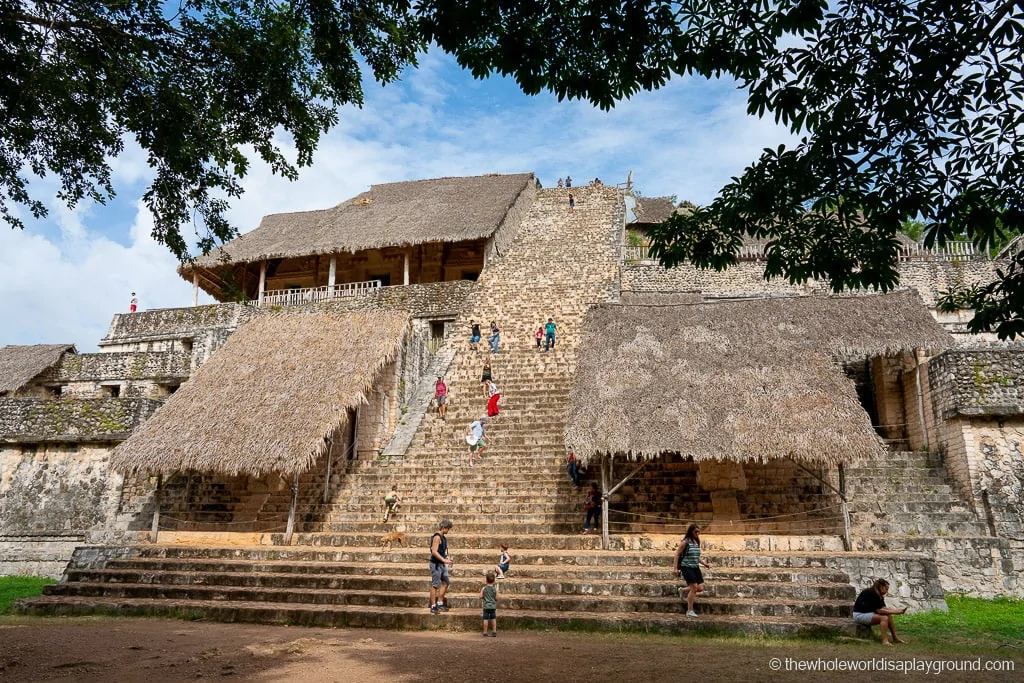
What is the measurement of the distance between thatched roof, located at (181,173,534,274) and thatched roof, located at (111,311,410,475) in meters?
6.20

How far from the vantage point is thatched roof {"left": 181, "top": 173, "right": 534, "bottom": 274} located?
20.5m

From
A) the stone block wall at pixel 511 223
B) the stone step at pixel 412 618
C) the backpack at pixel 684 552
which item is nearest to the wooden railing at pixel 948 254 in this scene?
the stone block wall at pixel 511 223

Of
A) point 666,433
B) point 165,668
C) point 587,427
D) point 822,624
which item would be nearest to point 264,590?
point 165,668

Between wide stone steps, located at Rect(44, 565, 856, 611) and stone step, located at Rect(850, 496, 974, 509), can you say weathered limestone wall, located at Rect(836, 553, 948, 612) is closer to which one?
wide stone steps, located at Rect(44, 565, 856, 611)

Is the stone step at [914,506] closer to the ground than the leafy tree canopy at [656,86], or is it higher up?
closer to the ground

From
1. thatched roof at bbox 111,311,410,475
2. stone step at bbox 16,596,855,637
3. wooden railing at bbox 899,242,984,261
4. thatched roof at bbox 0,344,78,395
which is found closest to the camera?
stone step at bbox 16,596,855,637

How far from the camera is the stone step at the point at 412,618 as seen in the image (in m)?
7.16

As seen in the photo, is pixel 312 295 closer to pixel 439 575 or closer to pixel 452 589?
pixel 452 589

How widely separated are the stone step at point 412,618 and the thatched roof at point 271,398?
7.10 feet

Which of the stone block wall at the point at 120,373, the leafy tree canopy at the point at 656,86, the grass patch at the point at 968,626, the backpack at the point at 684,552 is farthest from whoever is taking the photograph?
the stone block wall at the point at 120,373

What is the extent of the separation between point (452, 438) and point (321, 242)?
10699mm

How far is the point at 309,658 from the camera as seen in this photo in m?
6.39

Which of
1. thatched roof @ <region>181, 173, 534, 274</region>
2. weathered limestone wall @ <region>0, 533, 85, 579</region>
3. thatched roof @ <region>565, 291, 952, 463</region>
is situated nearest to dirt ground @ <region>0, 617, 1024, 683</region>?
thatched roof @ <region>565, 291, 952, 463</region>

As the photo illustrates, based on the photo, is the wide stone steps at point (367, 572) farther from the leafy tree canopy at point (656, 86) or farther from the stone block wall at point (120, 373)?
the stone block wall at point (120, 373)
